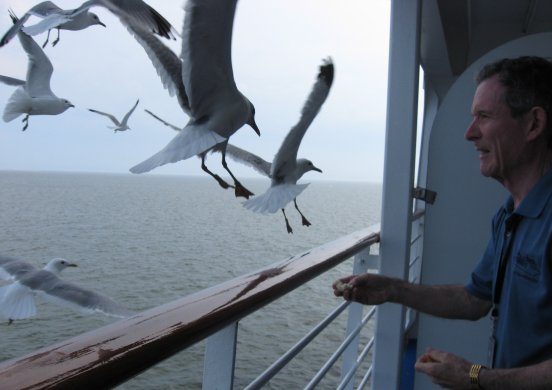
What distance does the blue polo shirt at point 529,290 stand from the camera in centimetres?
62

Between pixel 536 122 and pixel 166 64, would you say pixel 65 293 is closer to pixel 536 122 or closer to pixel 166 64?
pixel 166 64

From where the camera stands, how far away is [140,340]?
1.25 ft

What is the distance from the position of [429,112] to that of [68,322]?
2.13 m

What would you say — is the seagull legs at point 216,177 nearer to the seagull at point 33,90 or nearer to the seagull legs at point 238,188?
the seagull legs at point 238,188

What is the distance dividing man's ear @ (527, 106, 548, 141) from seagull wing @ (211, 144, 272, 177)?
14.5 inches

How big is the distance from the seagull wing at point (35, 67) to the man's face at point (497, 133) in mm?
569

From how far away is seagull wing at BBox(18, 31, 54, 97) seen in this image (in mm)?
472

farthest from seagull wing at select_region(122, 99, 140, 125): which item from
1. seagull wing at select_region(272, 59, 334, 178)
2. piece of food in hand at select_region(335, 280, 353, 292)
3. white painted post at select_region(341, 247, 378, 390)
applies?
white painted post at select_region(341, 247, 378, 390)

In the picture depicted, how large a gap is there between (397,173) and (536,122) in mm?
635

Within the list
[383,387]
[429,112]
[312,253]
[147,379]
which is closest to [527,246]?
[312,253]

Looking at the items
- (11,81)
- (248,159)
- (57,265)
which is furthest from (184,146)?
(57,265)

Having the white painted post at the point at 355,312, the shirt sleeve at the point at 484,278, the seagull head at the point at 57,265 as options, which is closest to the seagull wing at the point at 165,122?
the seagull head at the point at 57,265

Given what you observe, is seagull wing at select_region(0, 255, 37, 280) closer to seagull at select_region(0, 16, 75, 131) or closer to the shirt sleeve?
seagull at select_region(0, 16, 75, 131)

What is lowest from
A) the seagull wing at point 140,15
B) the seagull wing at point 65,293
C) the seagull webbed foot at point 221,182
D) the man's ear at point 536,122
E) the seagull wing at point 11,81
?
the seagull wing at point 65,293
